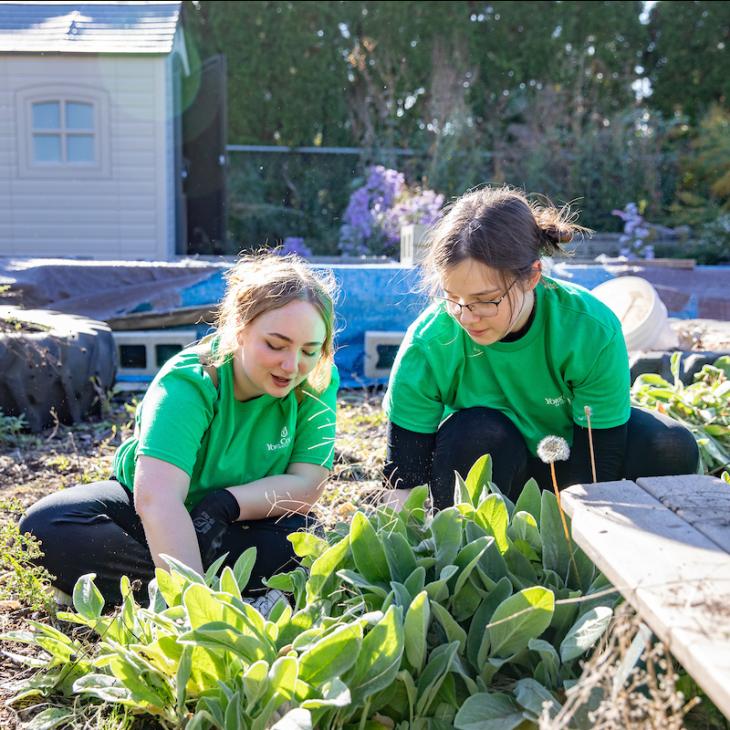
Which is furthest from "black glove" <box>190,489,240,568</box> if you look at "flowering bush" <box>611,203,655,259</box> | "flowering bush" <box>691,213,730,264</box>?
"flowering bush" <box>691,213,730,264</box>

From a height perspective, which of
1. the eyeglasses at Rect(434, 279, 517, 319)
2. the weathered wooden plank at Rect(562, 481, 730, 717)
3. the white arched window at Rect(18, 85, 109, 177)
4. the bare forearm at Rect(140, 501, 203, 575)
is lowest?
the bare forearm at Rect(140, 501, 203, 575)

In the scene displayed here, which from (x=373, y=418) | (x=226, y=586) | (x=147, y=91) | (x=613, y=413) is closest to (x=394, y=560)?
(x=226, y=586)

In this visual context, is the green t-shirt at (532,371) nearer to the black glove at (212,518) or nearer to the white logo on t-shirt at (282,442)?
the white logo on t-shirt at (282,442)

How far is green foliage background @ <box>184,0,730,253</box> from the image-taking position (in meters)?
10.7

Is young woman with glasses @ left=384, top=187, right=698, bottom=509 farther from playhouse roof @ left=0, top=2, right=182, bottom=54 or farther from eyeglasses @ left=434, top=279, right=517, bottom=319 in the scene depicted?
playhouse roof @ left=0, top=2, right=182, bottom=54

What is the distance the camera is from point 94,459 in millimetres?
3303

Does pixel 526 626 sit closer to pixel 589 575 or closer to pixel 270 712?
pixel 589 575

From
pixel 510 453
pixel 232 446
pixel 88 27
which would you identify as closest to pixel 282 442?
pixel 232 446

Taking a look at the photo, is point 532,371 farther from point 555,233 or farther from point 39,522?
point 39,522

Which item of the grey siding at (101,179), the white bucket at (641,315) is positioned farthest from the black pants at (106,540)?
the grey siding at (101,179)

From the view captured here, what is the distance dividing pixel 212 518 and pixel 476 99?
10.9 metres

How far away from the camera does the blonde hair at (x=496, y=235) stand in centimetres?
204

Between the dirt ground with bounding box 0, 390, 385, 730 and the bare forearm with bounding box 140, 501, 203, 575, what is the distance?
31 centimetres

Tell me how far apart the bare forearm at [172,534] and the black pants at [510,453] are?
1.65ft
